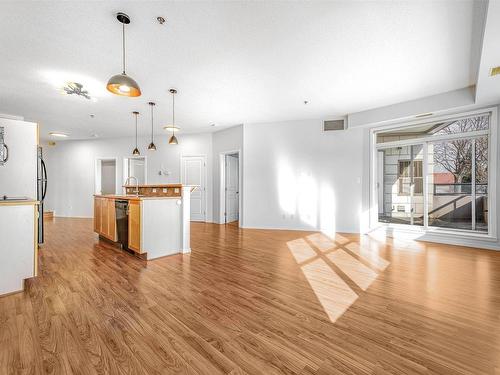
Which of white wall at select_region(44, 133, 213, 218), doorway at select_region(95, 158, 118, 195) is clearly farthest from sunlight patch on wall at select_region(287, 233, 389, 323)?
doorway at select_region(95, 158, 118, 195)

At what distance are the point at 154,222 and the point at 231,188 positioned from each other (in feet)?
13.7

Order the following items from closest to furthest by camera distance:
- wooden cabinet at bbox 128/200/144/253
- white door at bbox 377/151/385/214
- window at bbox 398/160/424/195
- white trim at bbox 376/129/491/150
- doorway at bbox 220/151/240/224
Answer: wooden cabinet at bbox 128/200/144/253, white trim at bbox 376/129/491/150, window at bbox 398/160/424/195, white door at bbox 377/151/385/214, doorway at bbox 220/151/240/224

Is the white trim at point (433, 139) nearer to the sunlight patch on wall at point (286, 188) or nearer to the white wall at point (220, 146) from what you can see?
the sunlight patch on wall at point (286, 188)

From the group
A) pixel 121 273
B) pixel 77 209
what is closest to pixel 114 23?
pixel 121 273

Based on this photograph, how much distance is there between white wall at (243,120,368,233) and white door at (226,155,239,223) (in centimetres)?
107

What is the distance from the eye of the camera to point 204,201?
7730 millimetres

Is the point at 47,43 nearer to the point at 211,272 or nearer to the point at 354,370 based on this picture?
the point at 211,272

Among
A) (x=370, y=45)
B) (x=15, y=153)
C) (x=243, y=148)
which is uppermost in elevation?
(x=370, y=45)

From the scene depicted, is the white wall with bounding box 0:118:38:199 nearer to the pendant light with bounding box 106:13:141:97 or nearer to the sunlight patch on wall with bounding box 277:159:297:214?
the pendant light with bounding box 106:13:141:97

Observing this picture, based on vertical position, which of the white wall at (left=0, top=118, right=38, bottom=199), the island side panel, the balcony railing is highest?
the white wall at (left=0, top=118, right=38, bottom=199)

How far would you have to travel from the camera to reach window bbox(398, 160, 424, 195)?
535 cm

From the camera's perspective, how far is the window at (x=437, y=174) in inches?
181

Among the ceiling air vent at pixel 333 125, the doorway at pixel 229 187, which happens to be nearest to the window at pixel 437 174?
the ceiling air vent at pixel 333 125

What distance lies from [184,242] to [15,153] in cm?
284
